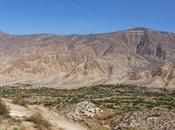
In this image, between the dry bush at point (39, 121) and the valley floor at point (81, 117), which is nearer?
the dry bush at point (39, 121)

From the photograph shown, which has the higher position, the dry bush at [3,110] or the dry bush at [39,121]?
the dry bush at [3,110]

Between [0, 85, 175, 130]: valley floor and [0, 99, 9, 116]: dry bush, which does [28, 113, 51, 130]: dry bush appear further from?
[0, 99, 9, 116]: dry bush

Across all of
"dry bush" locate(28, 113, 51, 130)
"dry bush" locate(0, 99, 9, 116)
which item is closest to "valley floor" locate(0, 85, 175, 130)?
"dry bush" locate(28, 113, 51, 130)

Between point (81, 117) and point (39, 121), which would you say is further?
point (81, 117)

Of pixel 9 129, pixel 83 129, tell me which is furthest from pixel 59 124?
pixel 9 129

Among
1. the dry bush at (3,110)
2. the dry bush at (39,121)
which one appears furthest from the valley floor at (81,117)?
the dry bush at (3,110)

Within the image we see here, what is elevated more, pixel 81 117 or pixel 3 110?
pixel 3 110

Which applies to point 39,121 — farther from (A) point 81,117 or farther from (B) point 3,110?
(A) point 81,117

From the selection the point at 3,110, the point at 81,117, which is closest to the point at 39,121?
the point at 3,110

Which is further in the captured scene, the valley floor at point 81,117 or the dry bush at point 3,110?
the valley floor at point 81,117

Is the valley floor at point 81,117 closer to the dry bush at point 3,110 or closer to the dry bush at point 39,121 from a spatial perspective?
the dry bush at point 39,121

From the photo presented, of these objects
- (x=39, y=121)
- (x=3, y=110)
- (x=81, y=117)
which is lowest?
(x=81, y=117)

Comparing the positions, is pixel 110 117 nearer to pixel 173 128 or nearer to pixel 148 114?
pixel 148 114
